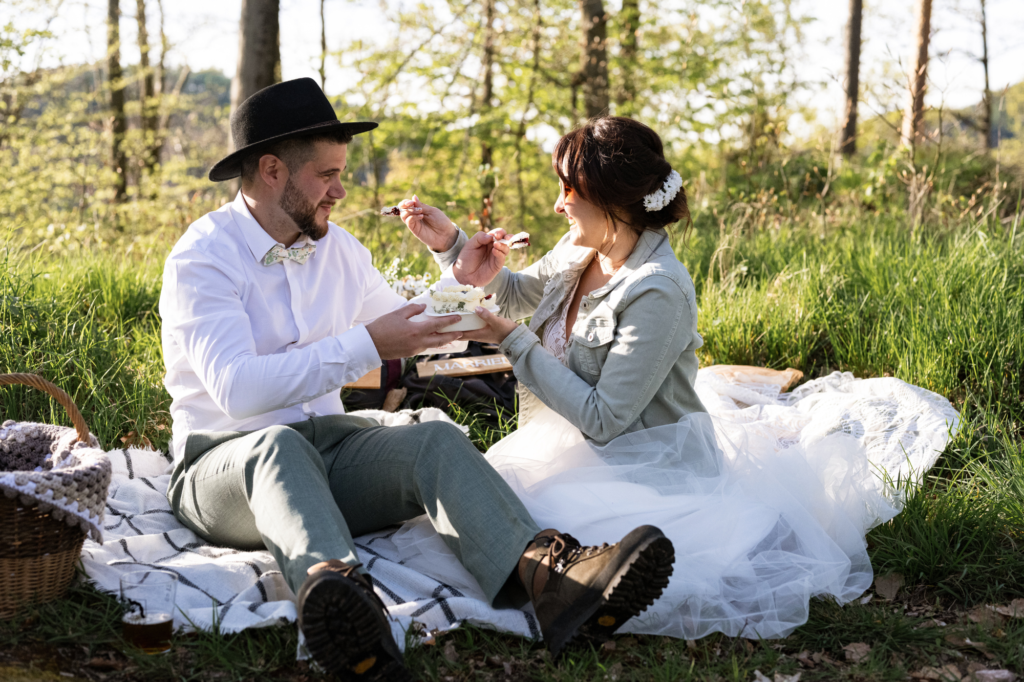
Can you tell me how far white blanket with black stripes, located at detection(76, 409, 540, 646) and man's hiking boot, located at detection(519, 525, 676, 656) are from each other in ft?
0.58

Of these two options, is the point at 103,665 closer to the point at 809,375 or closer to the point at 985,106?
the point at 809,375

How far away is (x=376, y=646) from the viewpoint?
1865 mm

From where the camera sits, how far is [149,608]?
7.45 feet

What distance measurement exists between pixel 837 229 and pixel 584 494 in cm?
482

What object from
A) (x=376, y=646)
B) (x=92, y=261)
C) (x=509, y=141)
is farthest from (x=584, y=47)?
(x=376, y=646)

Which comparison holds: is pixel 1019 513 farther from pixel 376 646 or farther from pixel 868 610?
pixel 376 646

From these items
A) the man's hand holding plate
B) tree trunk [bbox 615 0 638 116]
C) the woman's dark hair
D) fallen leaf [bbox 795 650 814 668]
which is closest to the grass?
fallen leaf [bbox 795 650 814 668]

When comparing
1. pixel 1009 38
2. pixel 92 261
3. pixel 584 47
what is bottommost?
pixel 92 261

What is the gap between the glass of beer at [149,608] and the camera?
6.81 feet

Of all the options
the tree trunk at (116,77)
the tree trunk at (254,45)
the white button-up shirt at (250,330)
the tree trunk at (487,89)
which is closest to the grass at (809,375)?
the white button-up shirt at (250,330)

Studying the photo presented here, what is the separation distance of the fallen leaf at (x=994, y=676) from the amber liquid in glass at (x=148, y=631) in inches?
85.6

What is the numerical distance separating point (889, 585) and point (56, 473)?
2.61m

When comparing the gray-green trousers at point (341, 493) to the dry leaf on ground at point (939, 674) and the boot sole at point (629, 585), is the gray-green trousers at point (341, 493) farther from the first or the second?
the dry leaf on ground at point (939, 674)

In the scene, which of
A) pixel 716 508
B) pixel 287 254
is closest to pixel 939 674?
pixel 716 508
